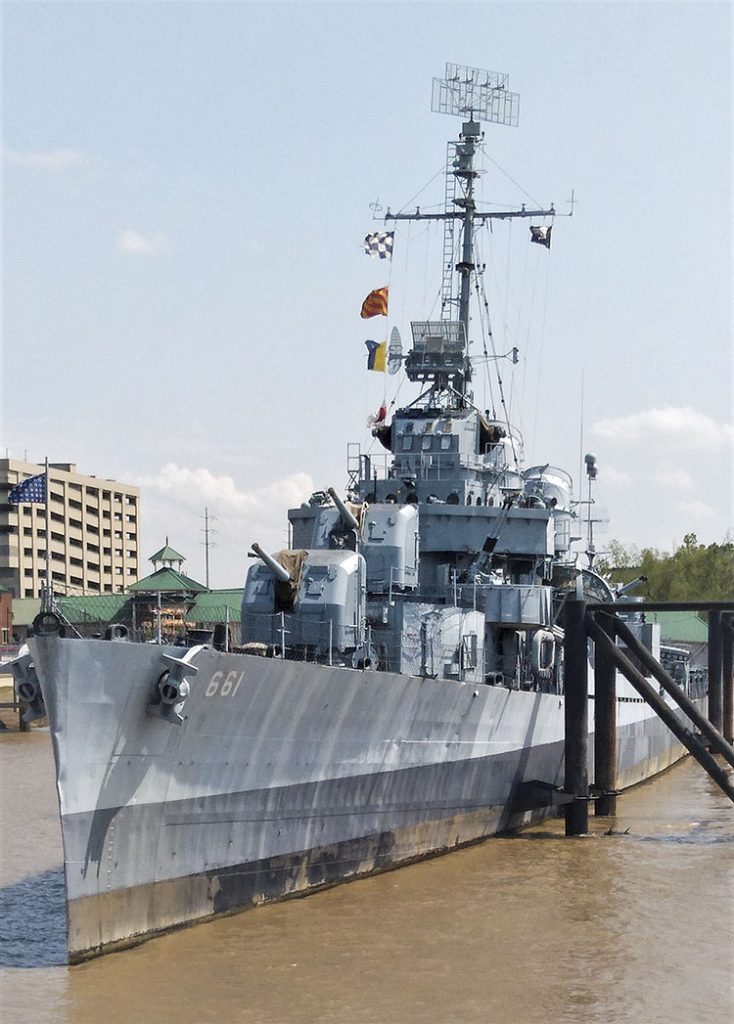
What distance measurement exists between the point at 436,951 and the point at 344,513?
21.3ft

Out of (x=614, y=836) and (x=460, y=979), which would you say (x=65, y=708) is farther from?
(x=614, y=836)

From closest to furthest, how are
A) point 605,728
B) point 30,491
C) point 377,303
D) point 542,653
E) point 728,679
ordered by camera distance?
point 605,728 < point 542,653 < point 30,491 < point 377,303 < point 728,679

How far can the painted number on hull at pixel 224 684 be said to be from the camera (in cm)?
1328

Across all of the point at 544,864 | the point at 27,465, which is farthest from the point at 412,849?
the point at 27,465

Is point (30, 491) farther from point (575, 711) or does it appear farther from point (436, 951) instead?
point (436, 951)

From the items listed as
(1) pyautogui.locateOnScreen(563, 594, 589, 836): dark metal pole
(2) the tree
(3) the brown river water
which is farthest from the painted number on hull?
(2) the tree

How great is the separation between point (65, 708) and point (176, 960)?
8.55 feet

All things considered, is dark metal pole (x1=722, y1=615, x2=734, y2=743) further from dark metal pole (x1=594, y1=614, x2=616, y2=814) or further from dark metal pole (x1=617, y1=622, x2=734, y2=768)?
dark metal pole (x1=617, y1=622, x2=734, y2=768)

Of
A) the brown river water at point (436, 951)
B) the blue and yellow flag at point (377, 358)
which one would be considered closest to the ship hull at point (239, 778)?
the brown river water at point (436, 951)

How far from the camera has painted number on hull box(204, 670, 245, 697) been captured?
1328 centimetres

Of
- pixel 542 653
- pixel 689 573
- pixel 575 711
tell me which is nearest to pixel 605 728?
pixel 575 711

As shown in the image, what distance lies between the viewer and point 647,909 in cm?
1473

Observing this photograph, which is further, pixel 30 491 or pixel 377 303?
pixel 377 303

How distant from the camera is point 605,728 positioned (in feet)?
68.0
